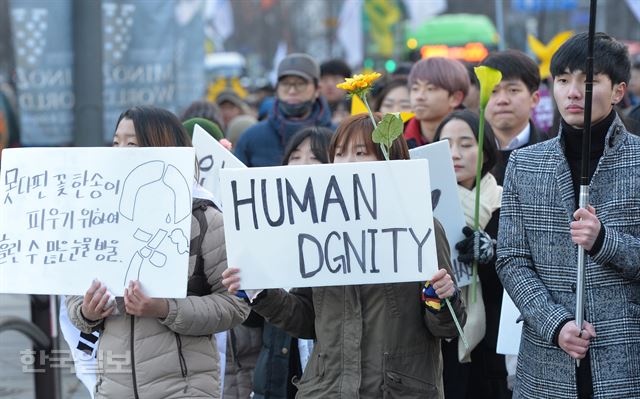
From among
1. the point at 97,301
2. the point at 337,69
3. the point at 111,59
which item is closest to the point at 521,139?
the point at 97,301

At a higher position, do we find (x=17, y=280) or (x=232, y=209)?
(x=232, y=209)

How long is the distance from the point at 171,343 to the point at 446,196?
143 centimetres

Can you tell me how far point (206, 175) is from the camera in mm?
5586

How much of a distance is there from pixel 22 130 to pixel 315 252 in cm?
569

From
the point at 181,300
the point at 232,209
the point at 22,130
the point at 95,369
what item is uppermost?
the point at 22,130

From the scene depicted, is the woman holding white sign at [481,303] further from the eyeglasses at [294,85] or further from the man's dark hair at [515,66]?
the eyeglasses at [294,85]

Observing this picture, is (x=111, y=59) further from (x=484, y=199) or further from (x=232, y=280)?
(x=232, y=280)

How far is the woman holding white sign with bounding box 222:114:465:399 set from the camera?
151 inches

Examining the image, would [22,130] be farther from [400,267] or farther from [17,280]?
[400,267]

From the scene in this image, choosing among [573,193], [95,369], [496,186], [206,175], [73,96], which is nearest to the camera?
[573,193]

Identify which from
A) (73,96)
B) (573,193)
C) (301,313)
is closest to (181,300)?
(301,313)

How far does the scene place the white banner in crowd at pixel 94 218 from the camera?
13.2ft

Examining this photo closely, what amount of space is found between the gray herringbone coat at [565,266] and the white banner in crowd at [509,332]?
23.9 inches

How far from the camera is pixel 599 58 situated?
375cm
